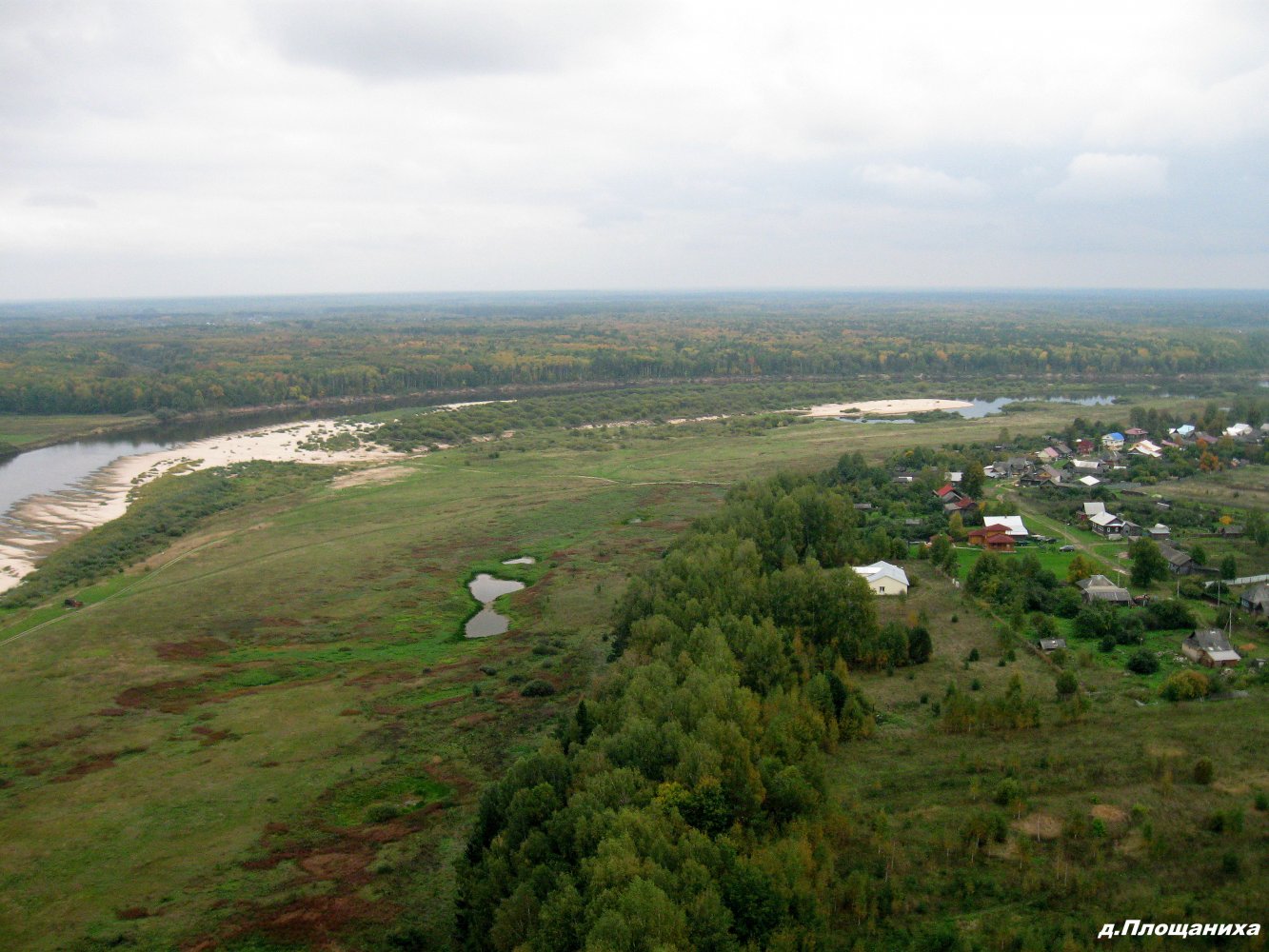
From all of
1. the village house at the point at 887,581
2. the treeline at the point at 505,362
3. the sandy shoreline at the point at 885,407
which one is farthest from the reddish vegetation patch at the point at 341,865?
the treeline at the point at 505,362

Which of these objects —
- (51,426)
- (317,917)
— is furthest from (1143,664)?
(51,426)

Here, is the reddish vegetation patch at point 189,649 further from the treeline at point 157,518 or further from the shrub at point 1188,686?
the shrub at point 1188,686

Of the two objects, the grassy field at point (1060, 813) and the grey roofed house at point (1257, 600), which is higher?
the grey roofed house at point (1257, 600)

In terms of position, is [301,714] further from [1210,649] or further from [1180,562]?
[1180,562]

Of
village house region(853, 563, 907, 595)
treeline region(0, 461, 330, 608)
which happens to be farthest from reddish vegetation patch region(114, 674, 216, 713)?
village house region(853, 563, 907, 595)

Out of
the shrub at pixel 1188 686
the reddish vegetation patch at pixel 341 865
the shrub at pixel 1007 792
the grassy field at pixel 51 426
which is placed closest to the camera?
the shrub at pixel 1007 792

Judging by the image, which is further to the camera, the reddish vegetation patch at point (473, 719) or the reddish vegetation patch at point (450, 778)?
the reddish vegetation patch at point (473, 719)
